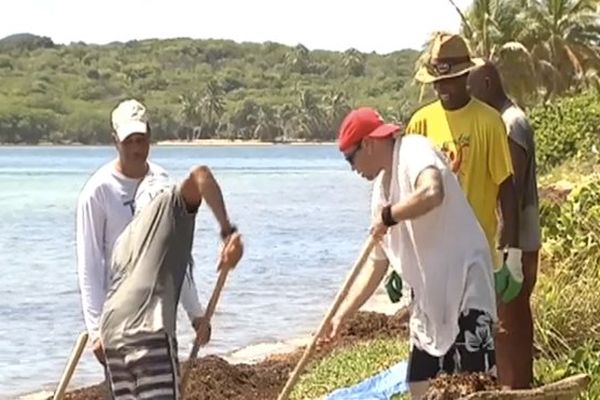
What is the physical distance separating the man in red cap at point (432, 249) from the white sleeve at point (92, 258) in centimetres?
113

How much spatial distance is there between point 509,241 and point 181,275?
5.98 ft

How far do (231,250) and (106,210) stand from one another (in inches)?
26.4

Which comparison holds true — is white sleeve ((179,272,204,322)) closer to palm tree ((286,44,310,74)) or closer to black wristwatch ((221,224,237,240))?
black wristwatch ((221,224,237,240))

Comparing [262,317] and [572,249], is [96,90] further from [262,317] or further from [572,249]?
[572,249]

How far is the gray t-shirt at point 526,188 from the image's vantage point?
23.4ft

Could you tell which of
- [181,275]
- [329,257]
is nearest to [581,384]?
[181,275]

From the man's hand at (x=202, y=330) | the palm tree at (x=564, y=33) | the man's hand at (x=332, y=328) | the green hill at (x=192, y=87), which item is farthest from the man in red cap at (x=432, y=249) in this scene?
the green hill at (x=192, y=87)

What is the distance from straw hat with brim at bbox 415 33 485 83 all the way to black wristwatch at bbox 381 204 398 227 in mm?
1133

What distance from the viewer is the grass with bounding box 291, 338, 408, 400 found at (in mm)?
10094

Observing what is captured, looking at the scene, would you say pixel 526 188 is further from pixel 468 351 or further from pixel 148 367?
pixel 148 367

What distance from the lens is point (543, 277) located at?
10.1m

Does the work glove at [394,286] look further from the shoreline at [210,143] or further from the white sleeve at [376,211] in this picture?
the shoreline at [210,143]

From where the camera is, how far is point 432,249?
5.78 m

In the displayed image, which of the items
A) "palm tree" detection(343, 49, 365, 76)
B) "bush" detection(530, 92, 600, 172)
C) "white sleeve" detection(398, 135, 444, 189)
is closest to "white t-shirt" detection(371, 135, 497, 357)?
"white sleeve" detection(398, 135, 444, 189)
